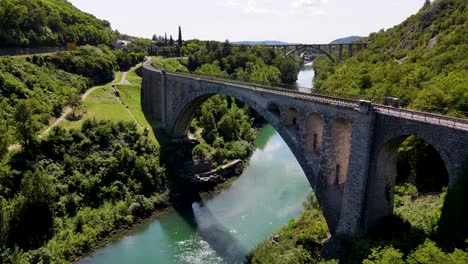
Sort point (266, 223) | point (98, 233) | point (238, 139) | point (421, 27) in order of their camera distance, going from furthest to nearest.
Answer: point (421, 27)
point (238, 139)
point (266, 223)
point (98, 233)

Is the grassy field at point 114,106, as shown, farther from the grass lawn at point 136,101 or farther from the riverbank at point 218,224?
the riverbank at point 218,224

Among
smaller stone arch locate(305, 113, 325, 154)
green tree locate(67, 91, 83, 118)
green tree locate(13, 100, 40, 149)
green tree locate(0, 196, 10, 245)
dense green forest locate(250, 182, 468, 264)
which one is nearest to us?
dense green forest locate(250, 182, 468, 264)

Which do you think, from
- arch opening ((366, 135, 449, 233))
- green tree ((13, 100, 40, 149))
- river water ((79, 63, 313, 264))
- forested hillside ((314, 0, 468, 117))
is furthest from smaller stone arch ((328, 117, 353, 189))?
green tree ((13, 100, 40, 149))

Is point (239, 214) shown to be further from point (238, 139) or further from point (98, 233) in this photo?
point (238, 139)

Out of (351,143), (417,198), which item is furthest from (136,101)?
(417,198)

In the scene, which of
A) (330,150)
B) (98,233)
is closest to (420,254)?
(330,150)

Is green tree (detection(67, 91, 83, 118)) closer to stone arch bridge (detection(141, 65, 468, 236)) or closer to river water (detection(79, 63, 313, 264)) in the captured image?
river water (detection(79, 63, 313, 264))
